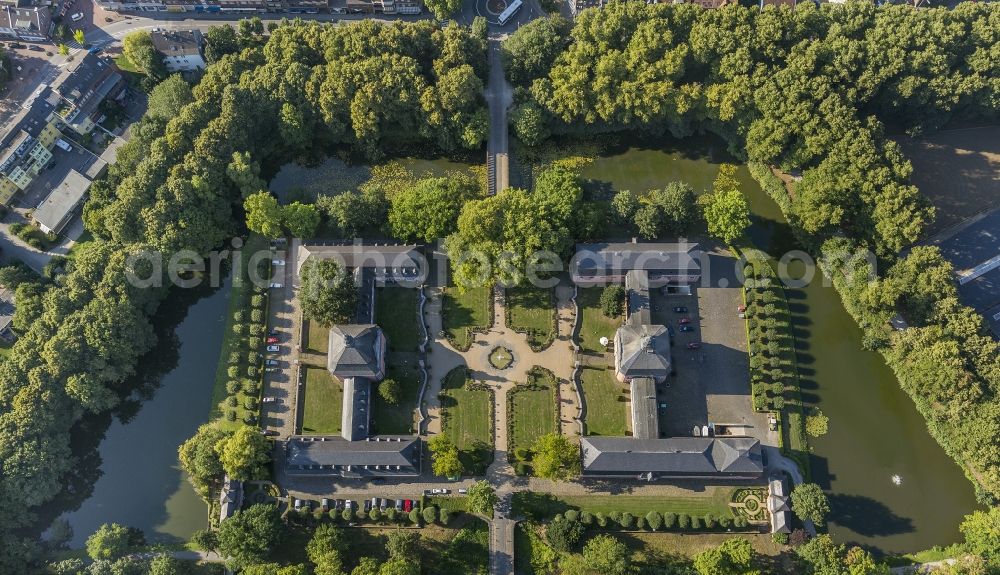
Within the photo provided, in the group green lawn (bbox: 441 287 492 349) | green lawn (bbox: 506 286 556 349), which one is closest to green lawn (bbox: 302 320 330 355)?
green lawn (bbox: 441 287 492 349)

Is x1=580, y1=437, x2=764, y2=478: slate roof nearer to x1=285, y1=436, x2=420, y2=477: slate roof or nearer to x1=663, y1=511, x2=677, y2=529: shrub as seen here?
x1=663, y1=511, x2=677, y2=529: shrub

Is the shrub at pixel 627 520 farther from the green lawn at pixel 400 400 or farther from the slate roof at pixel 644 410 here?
the green lawn at pixel 400 400

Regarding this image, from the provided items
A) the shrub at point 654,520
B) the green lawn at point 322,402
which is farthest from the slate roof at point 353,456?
the shrub at point 654,520

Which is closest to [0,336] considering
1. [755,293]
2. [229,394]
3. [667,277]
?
[229,394]

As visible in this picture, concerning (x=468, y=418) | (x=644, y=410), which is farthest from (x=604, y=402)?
(x=468, y=418)

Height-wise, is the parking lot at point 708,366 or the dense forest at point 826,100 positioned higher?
the dense forest at point 826,100

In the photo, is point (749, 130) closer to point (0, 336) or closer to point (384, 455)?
point (384, 455)

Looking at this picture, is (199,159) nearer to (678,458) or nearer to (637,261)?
(637,261)
